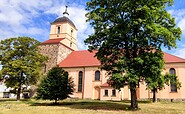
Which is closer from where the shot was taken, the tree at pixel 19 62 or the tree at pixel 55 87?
the tree at pixel 55 87

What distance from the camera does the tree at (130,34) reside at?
18531 mm

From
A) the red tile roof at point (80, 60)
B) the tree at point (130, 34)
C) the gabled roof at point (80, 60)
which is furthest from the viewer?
the gabled roof at point (80, 60)

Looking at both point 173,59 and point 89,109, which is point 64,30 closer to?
point 173,59

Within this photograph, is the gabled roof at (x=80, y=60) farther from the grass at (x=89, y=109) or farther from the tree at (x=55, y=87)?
the grass at (x=89, y=109)

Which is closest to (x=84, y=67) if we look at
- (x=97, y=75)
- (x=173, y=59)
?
(x=97, y=75)

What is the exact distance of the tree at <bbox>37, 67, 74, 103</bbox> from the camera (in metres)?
26.5

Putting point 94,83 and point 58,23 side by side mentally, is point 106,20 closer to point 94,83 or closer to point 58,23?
point 94,83

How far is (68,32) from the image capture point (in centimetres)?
5175

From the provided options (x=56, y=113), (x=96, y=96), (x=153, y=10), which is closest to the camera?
(x=56, y=113)

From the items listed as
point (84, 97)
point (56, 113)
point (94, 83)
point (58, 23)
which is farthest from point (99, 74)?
point (56, 113)

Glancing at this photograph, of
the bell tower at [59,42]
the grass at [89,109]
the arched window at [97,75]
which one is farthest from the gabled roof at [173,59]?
the bell tower at [59,42]

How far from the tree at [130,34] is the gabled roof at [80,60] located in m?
20.6

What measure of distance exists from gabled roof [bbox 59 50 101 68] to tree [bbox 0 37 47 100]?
321 inches

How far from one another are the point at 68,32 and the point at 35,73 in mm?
18855
